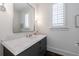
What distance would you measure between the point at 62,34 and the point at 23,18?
479 millimetres

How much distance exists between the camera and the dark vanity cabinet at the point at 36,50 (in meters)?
0.75

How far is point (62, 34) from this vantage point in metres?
1.07

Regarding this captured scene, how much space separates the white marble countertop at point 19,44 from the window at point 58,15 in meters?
0.22

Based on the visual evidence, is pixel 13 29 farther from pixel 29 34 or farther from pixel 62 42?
→ pixel 62 42

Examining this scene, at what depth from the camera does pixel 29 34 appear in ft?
3.09

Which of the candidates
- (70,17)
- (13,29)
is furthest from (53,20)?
(13,29)

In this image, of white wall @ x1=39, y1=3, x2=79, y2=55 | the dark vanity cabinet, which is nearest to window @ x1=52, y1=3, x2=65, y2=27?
white wall @ x1=39, y1=3, x2=79, y2=55

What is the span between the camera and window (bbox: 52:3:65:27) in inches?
39.8

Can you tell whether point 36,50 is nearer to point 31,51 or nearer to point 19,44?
point 31,51

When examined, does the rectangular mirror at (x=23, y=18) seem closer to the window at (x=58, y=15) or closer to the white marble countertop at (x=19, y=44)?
the white marble countertop at (x=19, y=44)

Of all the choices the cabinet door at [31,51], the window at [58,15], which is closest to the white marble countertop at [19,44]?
the cabinet door at [31,51]

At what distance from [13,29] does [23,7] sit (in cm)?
24

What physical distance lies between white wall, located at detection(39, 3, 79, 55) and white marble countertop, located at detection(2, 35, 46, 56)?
0.12m

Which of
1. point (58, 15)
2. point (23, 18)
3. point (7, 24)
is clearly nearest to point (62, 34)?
point (58, 15)
